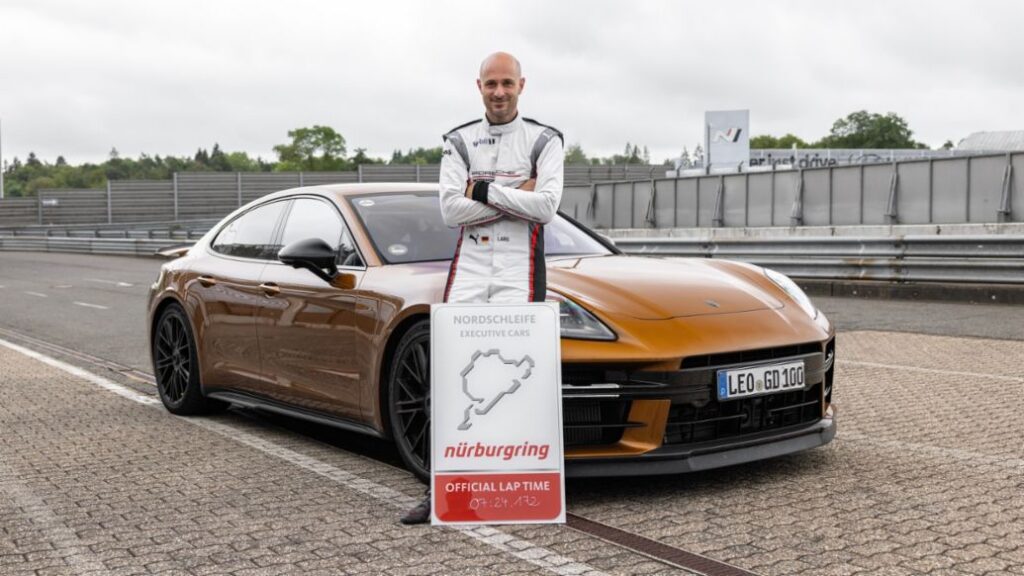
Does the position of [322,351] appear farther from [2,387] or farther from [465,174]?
[2,387]

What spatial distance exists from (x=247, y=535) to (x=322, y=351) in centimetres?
150

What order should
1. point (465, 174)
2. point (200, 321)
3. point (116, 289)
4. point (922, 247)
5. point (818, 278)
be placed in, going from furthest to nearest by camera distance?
point (116, 289) < point (818, 278) < point (922, 247) < point (200, 321) < point (465, 174)

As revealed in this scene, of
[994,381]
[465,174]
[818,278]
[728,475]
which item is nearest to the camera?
[465,174]

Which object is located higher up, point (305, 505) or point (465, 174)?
point (465, 174)

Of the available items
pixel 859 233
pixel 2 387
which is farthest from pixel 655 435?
pixel 859 233

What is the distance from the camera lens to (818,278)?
58.0 ft

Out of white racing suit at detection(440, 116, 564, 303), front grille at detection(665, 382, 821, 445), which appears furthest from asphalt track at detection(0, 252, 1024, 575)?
white racing suit at detection(440, 116, 564, 303)

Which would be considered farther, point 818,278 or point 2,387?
point 818,278

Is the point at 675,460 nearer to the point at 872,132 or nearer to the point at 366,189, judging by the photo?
the point at 366,189

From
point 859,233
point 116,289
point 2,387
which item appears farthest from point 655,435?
point 859,233

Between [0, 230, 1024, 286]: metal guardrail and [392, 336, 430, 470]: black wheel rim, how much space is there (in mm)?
11118

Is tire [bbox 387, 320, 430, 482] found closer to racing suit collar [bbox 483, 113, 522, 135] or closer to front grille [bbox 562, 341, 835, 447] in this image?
front grille [bbox 562, 341, 835, 447]

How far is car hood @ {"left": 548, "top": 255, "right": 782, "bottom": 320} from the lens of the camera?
4.93 m

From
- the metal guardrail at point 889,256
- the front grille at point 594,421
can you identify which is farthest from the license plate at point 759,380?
the metal guardrail at point 889,256
